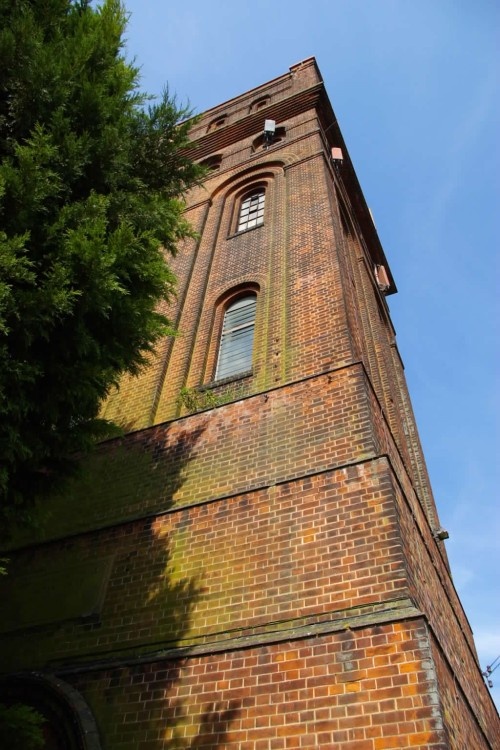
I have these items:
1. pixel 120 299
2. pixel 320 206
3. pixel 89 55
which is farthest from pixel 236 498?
pixel 320 206

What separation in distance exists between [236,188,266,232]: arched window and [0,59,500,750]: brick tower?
3614mm

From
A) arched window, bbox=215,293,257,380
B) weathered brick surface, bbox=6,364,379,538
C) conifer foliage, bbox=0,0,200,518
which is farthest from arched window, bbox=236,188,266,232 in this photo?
conifer foliage, bbox=0,0,200,518

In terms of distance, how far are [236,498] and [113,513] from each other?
158 cm

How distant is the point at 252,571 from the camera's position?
5.35 m

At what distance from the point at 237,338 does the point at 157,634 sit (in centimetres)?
509

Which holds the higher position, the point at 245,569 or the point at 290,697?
the point at 245,569

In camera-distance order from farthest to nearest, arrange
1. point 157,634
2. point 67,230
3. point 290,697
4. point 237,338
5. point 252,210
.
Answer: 1. point 252,210
2. point 237,338
3. point 157,634
4. point 290,697
5. point 67,230

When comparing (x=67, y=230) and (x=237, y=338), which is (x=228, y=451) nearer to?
(x=237, y=338)

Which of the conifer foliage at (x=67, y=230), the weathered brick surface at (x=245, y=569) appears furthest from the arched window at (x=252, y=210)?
the weathered brick surface at (x=245, y=569)

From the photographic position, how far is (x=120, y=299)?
4.50 meters

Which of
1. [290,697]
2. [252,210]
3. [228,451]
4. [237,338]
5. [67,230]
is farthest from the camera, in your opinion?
[252,210]

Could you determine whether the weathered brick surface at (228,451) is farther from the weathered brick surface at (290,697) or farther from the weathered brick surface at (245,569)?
the weathered brick surface at (290,697)

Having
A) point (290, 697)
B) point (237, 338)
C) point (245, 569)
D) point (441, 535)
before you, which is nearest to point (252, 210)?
point (237, 338)

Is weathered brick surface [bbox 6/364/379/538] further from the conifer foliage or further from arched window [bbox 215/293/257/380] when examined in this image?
the conifer foliage
